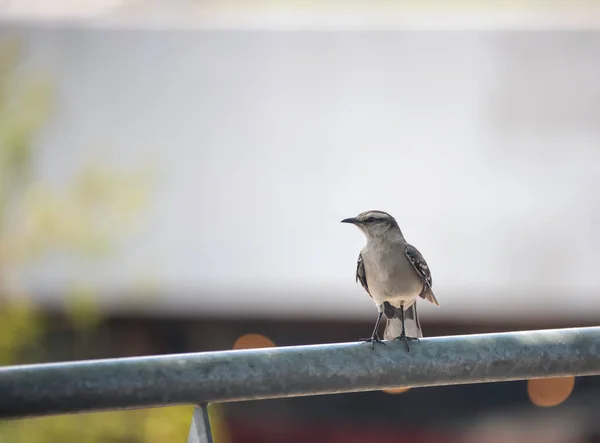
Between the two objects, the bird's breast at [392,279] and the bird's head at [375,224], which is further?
the bird's head at [375,224]

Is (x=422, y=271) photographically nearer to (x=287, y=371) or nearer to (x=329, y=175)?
(x=287, y=371)

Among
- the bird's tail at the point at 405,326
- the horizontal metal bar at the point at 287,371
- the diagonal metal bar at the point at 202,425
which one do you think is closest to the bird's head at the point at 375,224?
the bird's tail at the point at 405,326

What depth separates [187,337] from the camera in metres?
8.89

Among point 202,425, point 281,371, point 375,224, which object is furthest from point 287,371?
point 375,224

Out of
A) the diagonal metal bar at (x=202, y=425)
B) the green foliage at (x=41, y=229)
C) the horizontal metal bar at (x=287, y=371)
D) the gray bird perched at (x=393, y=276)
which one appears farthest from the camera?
the green foliage at (x=41, y=229)

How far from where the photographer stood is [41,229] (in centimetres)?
593

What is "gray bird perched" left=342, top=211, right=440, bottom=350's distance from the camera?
3.72m

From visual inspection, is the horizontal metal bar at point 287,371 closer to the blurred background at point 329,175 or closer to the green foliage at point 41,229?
the green foliage at point 41,229

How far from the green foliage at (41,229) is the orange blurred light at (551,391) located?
3457mm

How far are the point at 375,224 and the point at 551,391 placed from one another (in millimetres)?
5044

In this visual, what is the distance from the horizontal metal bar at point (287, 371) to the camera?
160cm

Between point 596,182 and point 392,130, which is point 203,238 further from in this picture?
point 596,182

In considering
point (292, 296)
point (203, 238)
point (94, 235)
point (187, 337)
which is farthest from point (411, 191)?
point (94, 235)

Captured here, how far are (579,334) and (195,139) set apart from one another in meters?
7.49
